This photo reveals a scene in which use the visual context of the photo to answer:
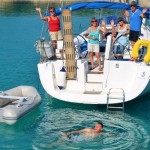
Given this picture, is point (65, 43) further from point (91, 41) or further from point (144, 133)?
point (144, 133)

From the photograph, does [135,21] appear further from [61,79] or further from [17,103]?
[17,103]

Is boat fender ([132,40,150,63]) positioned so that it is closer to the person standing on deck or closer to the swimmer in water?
the swimmer in water

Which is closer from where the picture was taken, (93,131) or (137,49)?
(93,131)

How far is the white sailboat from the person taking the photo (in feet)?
41.4

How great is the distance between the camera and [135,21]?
13492 mm

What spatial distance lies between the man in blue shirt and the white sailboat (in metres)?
0.49

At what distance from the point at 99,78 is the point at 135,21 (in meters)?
2.11

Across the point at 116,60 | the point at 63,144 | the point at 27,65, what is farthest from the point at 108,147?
the point at 27,65

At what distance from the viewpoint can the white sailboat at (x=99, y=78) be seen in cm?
1262

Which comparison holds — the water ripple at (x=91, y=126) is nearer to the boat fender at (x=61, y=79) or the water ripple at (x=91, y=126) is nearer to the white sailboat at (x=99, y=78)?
the white sailboat at (x=99, y=78)

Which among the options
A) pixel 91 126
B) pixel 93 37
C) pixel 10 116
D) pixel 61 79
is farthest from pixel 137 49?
pixel 10 116

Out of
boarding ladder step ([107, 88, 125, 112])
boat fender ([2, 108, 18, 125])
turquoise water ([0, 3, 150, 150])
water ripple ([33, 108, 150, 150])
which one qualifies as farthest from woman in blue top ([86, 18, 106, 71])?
boat fender ([2, 108, 18, 125])

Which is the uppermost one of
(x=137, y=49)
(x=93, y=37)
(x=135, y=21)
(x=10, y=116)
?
(x=135, y=21)

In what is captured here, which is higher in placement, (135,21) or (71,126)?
(135,21)
